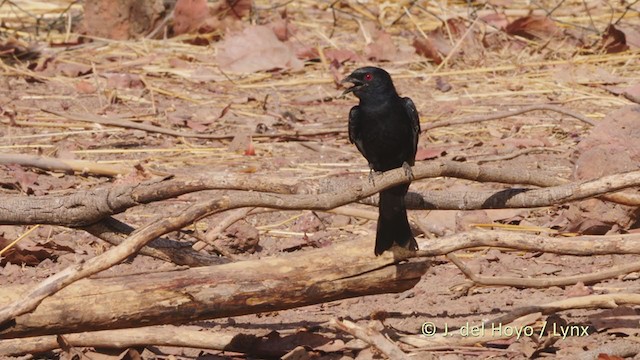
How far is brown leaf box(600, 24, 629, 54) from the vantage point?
8367 mm

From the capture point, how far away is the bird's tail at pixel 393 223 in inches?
146

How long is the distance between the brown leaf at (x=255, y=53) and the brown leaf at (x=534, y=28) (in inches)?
72.5

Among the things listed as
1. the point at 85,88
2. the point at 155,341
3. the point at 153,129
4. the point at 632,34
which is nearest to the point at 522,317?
the point at 155,341

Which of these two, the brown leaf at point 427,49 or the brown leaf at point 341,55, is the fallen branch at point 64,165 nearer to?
the brown leaf at point 341,55

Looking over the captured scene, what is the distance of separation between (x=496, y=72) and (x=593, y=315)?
4.13m

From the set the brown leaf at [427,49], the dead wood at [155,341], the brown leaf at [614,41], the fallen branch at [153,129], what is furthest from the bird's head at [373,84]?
the brown leaf at [614,41]

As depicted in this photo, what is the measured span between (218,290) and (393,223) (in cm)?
65

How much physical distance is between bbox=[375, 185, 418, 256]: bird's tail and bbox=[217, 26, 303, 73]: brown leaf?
14.2 ft

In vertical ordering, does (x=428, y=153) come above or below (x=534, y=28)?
below

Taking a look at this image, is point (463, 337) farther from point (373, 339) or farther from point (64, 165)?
point (64, 165)

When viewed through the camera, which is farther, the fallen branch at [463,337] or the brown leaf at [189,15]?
the brown leaf at [189,15]

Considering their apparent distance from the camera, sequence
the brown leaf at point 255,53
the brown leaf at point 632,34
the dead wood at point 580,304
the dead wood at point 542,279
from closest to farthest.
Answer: the dead wood at point 580,304 → the dead wood at point 542,279 → the brown leaf at point 255,53 → the brown leaf at point 632,34

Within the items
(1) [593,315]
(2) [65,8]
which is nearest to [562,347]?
(1) [593,315]

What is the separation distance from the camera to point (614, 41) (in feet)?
27.5
